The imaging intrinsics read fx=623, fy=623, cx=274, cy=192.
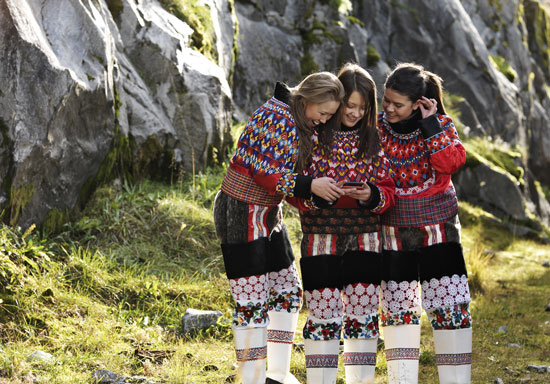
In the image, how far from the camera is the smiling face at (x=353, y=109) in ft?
12.2

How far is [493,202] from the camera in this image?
1039 centimetres

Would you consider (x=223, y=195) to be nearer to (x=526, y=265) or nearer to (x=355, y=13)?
(x=526, y=265)

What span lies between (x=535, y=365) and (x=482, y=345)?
2.00 feet

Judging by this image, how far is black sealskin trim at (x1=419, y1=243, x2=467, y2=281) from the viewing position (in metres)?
3.80

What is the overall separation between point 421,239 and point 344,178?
62cm

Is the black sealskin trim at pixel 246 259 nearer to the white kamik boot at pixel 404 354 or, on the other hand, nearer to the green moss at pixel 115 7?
the white kamik boot at pixel 404 354

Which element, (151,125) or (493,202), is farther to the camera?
(493,202)

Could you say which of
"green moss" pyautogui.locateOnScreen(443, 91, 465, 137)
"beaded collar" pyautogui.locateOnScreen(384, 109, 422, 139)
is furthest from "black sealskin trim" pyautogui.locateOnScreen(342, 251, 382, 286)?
"green moss" pyautogui.locateOnScreen(443, 91, 465, 137)

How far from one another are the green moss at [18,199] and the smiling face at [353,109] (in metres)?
2.99

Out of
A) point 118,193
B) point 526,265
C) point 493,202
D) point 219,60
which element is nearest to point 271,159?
point 118,193

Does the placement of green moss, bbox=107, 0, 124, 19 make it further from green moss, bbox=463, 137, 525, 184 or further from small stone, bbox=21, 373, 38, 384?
green moss, bbox=463, 137, 525, 184

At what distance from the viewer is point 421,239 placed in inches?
152

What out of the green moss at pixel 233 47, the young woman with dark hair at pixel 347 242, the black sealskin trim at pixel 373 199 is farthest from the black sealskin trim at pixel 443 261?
the green moss at pixel 233 47

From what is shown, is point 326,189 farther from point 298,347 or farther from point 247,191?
point 298,347
